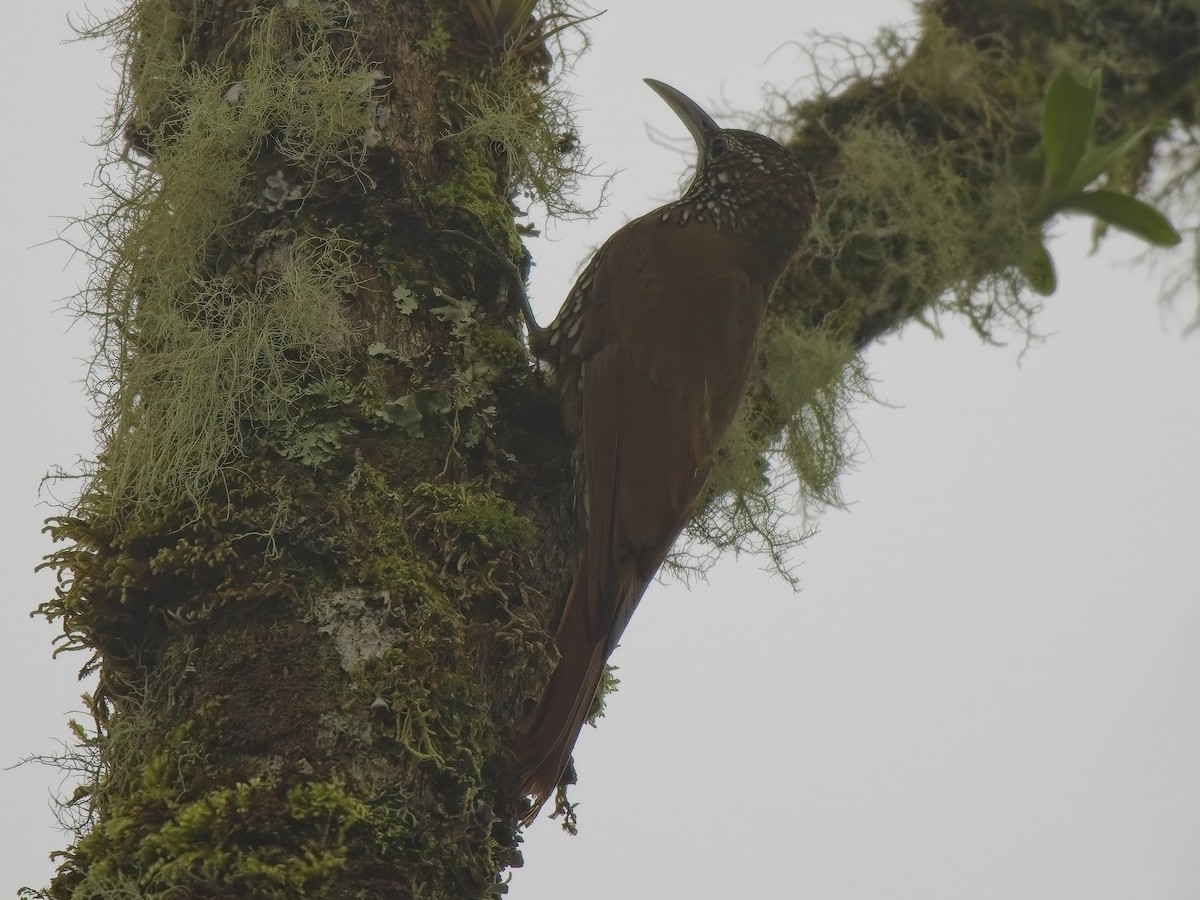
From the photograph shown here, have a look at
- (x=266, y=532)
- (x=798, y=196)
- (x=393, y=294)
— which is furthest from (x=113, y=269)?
(x=798, y=196)

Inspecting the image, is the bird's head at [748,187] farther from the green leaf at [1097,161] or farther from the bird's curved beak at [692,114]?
the green leaf at [1097,161]

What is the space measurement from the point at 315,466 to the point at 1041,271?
2243mm

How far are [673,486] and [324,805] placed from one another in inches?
51.5

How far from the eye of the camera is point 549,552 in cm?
239

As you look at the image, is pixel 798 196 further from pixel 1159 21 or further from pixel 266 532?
pixel 266 532

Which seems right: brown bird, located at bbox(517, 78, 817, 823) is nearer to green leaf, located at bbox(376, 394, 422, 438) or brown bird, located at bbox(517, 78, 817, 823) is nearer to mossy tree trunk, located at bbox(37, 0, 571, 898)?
mossy tree trunk, located at bbox(37, 0, 571, 898)

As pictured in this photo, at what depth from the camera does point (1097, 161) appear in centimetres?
327

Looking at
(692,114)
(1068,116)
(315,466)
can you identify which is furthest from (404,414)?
(1068,116)

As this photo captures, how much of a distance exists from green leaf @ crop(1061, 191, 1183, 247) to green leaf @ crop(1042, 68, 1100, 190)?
17cm

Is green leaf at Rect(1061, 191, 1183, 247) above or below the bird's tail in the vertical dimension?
above

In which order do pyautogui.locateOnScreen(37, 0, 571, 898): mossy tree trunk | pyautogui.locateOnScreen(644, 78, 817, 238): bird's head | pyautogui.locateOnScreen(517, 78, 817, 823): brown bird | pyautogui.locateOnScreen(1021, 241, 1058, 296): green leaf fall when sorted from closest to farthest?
pyautogui.locateOnScreen(37, 0, 571, 898): mossy tree trunk, pyautogui.locateOnScreen(517, 78, 817, 823): brown bird, pyautogui.locateOnScreen(644, 78, 817, 238): bird's head, pyautogui.locateOnScreen(1021, 241, 1058, 296): green leaf

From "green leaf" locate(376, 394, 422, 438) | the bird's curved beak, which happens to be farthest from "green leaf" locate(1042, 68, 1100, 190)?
"green leaf" locate(376, 394, 422, 438)

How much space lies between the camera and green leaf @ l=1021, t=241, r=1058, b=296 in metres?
3.38

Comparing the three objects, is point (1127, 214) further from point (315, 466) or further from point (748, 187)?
point (315, 466)
